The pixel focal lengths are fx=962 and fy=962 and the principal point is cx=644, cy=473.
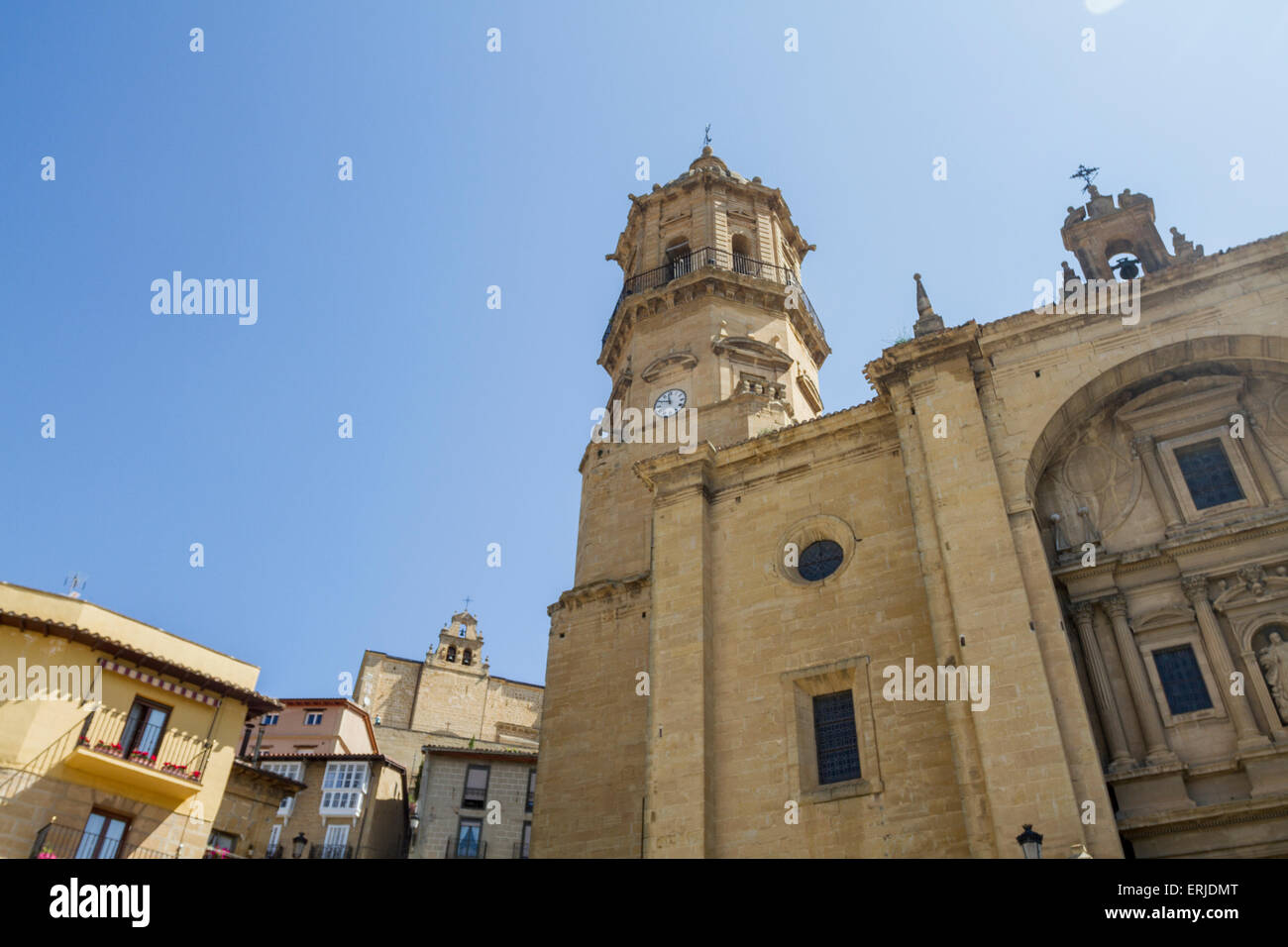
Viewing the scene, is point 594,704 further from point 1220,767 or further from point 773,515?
point 1220,767

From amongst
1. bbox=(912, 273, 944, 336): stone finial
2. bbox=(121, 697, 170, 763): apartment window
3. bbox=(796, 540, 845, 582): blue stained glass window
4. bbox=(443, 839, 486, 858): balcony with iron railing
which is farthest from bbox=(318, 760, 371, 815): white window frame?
bbox=(912, 273, 944, 336): stone finial

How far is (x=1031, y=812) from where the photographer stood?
12.5 metres

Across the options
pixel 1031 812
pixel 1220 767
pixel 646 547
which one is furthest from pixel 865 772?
pixel 646 547

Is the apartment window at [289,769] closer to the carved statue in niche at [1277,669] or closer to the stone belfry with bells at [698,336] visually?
the stone belfry with bells at [698,336]

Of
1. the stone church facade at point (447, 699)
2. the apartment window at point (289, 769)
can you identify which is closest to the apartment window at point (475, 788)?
the apartment window at point (289, 769)

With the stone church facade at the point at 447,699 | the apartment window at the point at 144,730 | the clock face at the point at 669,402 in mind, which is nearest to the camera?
the apartment window at the point at 144,730

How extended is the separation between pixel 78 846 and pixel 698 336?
59.3ft

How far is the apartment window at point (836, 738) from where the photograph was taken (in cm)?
1557

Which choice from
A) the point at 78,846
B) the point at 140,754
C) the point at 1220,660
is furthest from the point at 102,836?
the point at 1220,660

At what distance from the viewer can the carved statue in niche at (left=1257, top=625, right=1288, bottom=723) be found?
520 inches

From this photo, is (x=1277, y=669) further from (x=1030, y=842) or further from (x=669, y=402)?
(x=669, y=402)

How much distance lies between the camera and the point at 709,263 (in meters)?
27.5

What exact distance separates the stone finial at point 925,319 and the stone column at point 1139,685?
584 centimetres

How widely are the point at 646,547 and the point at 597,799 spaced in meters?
5.97
